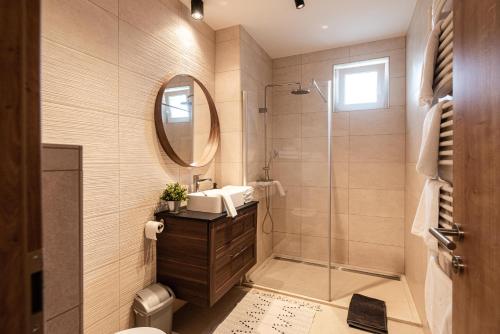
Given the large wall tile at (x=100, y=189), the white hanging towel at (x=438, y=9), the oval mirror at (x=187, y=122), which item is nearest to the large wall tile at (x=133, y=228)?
the large wall tile at (x=100, y=189)

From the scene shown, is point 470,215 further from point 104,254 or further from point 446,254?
point 104,254

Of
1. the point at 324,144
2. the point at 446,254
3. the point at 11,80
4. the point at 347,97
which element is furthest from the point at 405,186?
the point at 11,80

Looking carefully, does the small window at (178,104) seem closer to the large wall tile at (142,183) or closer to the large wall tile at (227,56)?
the large wall tile at (142,183)

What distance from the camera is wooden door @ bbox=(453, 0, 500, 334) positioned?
626 mm

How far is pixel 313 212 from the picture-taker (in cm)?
276

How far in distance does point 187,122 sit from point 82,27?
3.12 ft

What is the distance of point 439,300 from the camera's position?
111 centimetres

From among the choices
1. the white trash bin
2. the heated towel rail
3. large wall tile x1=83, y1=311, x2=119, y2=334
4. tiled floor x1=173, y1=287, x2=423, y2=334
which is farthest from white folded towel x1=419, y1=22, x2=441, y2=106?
large wall tile x1=83, y1=311, x2=119, y2=334

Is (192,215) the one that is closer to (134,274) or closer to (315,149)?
(134,274)

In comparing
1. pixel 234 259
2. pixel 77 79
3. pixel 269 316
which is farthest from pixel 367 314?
pixel 77 79

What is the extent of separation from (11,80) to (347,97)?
3.16 meters

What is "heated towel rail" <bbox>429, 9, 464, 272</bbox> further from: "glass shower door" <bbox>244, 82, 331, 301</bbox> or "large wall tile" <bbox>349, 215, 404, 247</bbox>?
"large wall tile" <bbox>349, 215, 404, 247</bbox>

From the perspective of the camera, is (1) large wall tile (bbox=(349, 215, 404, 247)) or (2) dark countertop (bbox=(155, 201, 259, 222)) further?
(1) large wall tile (bbox=(349, 215, 404, 247))

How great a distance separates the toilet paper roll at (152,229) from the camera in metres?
1.71
